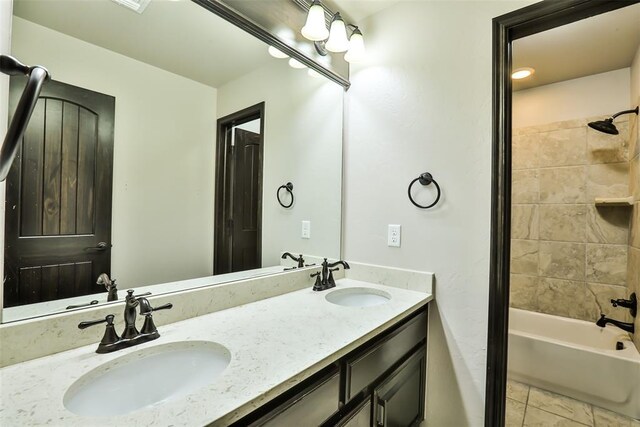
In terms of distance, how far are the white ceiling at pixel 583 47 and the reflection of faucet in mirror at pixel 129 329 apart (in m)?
2.61

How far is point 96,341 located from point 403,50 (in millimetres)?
1847

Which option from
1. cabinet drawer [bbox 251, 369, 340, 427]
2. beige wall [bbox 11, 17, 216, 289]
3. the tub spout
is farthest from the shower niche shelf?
beige wall [bbox 11, 17, 216, 289]

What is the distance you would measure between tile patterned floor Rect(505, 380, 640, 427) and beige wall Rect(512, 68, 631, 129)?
2211mm

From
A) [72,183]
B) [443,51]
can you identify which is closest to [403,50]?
[443,51]

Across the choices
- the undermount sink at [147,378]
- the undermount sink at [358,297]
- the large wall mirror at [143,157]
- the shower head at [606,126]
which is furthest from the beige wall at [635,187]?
the undermount sink at [147,378]

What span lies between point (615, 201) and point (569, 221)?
1.24ft

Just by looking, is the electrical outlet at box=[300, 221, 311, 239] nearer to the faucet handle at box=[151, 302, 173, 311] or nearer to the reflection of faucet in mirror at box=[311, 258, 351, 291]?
the reflection of faucet in mirror at box=[311, 258, 351, 291]

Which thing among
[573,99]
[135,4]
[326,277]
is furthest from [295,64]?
[573,99]

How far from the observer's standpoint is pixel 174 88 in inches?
44.9

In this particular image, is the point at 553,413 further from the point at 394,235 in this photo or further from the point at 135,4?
the point at 135,4

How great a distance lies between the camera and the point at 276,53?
1.48m

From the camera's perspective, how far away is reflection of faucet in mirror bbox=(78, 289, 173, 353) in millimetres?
827

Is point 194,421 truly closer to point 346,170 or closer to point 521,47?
point 346,170

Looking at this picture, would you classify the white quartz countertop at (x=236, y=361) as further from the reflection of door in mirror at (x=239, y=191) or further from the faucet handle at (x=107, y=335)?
the reflection of door in mirror at (x=239, y=191)
